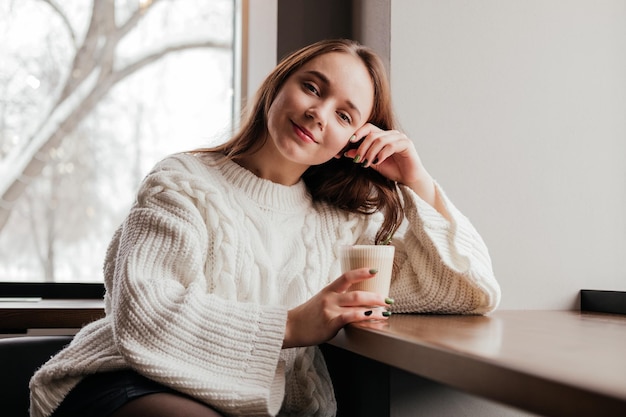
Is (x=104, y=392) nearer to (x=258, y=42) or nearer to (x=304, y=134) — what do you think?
(x=304, y=134)

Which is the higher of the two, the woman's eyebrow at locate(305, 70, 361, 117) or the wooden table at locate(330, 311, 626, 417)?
the woman's eyebrow at locate(305, 70, 361, 117)

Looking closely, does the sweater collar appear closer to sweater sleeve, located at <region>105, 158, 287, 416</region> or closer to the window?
sweater sleeve, located at <region>105, 158, 287, 416</region>

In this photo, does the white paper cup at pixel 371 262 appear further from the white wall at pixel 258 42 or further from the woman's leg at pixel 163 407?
the white wall at pixel 258 42

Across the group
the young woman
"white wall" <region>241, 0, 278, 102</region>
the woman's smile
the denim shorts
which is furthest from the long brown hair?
the denim shorts

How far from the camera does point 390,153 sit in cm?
140

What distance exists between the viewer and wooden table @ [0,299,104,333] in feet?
5.49

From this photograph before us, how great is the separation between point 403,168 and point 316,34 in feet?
2.34

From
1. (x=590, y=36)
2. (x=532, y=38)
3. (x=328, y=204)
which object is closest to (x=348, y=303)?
(x=328, y=204)

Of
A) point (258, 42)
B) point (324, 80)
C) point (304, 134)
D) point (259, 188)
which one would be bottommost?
point (259, 188)

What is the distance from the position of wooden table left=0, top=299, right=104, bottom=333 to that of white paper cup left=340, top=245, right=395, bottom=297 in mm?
868

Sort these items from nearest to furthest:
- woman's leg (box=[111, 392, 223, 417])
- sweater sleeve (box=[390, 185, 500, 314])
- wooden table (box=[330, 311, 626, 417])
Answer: wooden table (box=[330, 311, 626, 417]) → woman's leg (box=[111, 392, 223, 417]) → sweater sleeve (box=[390, 185, 500, 314])

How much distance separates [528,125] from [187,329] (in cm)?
111

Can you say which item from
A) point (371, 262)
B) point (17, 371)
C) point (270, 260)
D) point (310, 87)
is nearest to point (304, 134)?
point (310, 87)

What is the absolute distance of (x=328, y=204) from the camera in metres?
1.55
